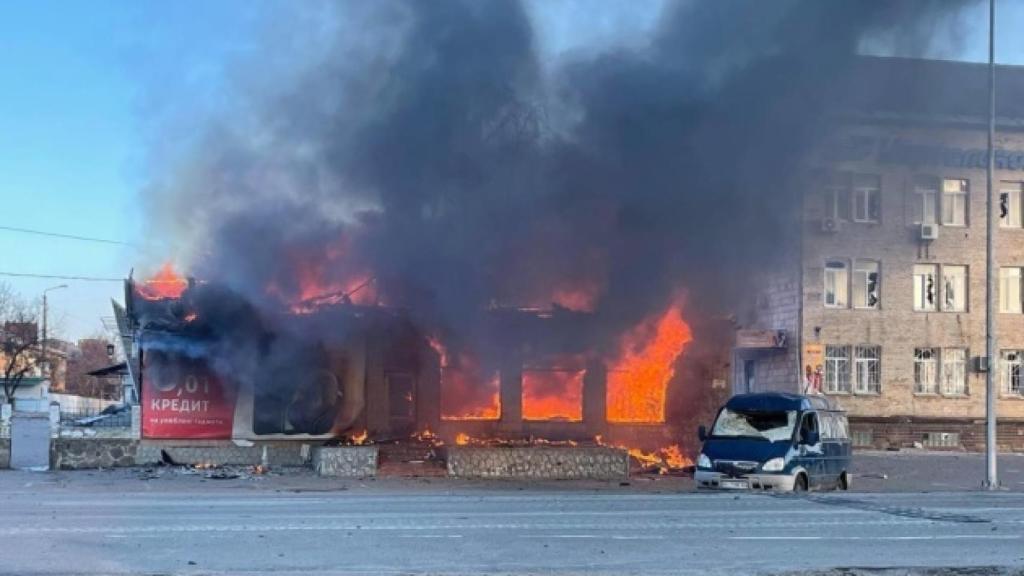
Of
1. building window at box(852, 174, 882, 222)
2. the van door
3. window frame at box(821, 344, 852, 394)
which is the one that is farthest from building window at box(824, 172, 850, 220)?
the van door

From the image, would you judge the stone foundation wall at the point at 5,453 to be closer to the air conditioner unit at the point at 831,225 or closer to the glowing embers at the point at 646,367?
the glowing embers at the point at 646,367

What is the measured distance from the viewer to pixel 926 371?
3775cm

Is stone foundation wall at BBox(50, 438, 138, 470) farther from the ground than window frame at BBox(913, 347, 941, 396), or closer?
closer

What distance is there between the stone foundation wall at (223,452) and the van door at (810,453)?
11.8 m

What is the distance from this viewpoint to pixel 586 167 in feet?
77.6

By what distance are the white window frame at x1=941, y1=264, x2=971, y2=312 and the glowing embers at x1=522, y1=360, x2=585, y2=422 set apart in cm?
1794

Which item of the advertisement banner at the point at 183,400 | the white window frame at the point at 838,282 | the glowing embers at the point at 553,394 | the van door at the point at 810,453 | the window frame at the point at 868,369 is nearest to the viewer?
the van door at the point at 810,453

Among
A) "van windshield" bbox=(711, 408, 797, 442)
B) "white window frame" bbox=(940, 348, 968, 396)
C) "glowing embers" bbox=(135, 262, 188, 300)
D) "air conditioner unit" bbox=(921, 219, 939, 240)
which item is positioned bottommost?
"van windshield" bbox=(711, 408, 797, 442)

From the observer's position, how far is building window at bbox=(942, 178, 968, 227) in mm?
38188

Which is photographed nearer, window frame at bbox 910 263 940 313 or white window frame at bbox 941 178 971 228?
window frame at bbox 910 263 940 313

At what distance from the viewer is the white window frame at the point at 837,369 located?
122 ft

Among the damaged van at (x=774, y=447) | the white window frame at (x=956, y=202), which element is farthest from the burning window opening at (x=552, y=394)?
the white window frame at (x=956, y=202)

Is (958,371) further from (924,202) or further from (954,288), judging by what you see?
(924,202)

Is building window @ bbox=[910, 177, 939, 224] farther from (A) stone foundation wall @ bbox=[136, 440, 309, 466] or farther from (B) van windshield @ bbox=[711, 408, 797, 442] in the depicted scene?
(A) stone foundation wall @ bbox=[136, 440, 309, 466]
